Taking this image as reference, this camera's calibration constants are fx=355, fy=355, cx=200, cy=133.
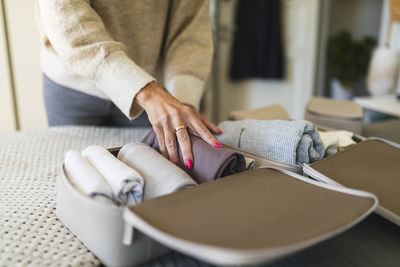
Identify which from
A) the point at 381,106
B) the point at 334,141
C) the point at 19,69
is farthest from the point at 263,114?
the point at 19,69

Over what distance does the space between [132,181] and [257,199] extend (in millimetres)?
172

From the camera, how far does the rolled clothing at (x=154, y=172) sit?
48cm

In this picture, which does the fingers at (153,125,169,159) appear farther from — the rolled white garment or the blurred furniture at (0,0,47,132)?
the blurred furniture at (0,0,47,132)

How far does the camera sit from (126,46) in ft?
3.23

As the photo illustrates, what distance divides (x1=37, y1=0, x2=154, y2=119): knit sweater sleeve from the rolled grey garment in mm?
230

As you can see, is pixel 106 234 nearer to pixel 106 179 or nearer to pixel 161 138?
pixel 106 179

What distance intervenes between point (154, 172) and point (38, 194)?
26 centimetres

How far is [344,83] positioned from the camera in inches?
113

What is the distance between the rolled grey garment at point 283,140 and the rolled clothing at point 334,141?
5cm

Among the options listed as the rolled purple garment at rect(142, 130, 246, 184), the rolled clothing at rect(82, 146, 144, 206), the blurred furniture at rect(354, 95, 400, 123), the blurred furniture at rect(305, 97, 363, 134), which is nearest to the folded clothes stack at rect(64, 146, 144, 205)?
the rolled clothing at rect(82, 146, 144, 206)

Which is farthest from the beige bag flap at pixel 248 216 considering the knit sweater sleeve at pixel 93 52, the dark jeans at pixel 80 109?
the dark jeans at pixel 80 109

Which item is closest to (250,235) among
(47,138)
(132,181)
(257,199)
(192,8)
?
(257,199)

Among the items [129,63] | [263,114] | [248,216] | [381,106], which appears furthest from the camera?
[381,106]

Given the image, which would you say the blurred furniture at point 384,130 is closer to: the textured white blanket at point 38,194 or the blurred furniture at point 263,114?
the blurred furniture at point 263,114
